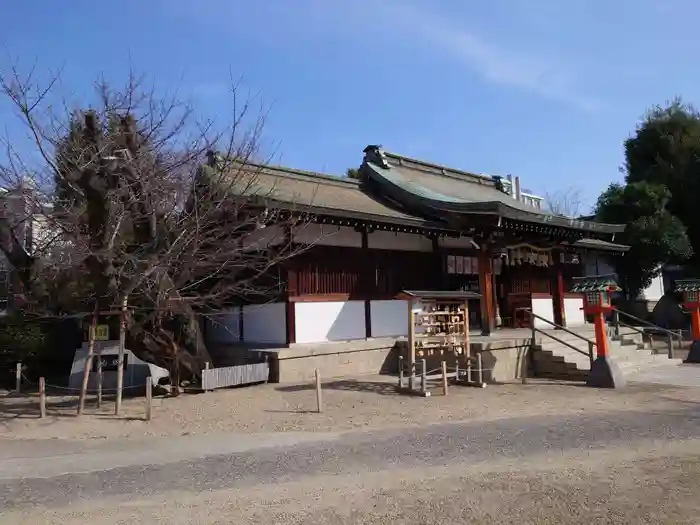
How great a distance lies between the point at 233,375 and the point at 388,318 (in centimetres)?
471

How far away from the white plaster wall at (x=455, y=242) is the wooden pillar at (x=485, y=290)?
1362mm

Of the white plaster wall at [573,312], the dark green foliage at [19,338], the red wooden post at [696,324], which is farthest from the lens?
the white plaster wall at [573,312]

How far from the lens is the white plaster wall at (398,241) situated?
15047 millimetres

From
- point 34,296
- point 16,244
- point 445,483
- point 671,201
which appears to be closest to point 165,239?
point 16,244

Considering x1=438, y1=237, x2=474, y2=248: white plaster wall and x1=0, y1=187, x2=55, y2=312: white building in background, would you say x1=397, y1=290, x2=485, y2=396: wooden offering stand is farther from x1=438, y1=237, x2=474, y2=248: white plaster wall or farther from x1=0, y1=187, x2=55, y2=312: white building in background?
x1=0, y1=187, x2=55, y2=312: white building in background

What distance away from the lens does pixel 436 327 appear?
1253cm

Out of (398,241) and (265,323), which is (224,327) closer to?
(265,323)

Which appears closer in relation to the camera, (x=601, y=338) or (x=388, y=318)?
(x=601, y=338)

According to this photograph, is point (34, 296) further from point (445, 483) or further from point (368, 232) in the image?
point (445, 483)

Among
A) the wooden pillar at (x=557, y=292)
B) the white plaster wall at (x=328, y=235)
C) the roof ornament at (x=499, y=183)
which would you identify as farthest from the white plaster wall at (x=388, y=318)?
the roof ornament at (x=499, y=183)

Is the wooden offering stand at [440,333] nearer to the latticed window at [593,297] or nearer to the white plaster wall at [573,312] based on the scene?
the latticed window at [593,297]

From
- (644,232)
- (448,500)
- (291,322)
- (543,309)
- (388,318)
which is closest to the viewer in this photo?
(448,500)

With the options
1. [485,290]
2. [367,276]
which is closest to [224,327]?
[367,276]

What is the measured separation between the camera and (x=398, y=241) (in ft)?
51.1
